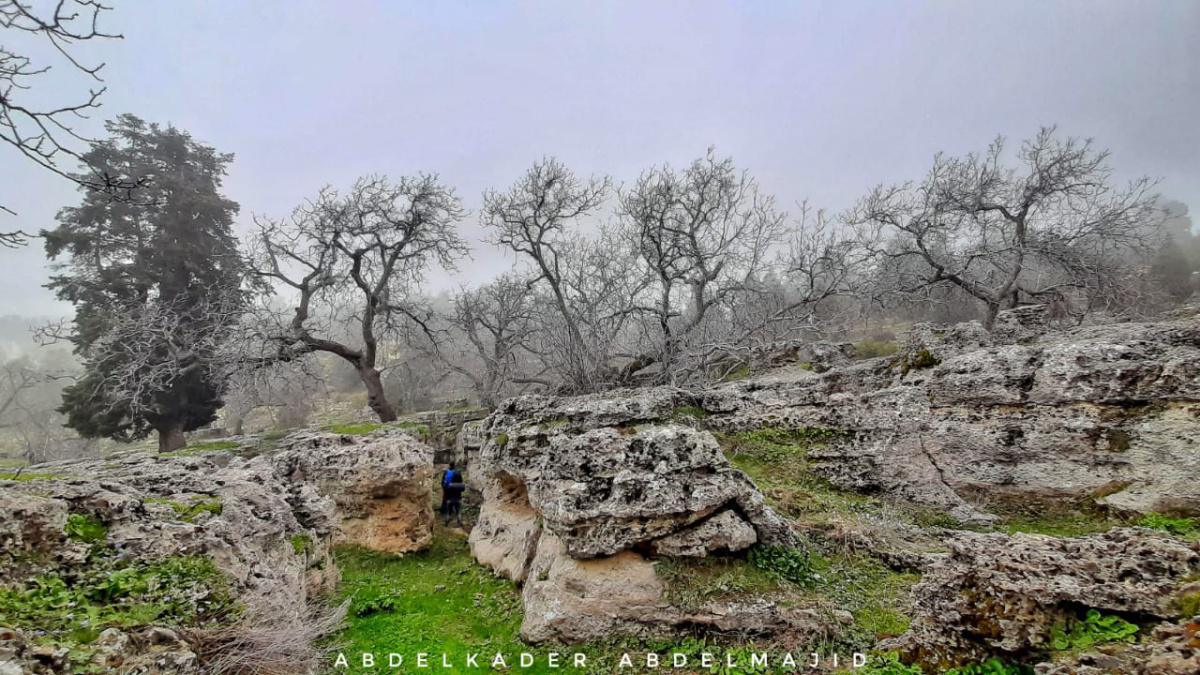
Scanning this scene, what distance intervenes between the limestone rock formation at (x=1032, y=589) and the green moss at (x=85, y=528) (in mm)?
7307

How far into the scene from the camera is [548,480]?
647cm

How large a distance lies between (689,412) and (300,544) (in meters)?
6.45

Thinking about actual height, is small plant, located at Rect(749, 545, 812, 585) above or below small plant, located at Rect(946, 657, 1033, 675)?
below

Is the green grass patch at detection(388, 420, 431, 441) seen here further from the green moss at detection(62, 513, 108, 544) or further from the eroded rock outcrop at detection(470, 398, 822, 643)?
the green moss at detection(62, 513, 108, 544)

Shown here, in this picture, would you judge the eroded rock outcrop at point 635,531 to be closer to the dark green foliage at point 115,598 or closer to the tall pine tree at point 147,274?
the dark green foliage at point 115,598

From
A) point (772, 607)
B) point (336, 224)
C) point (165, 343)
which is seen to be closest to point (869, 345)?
point (772, 607)

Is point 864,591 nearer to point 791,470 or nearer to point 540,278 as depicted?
point 791,470

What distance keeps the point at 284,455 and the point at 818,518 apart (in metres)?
10.3

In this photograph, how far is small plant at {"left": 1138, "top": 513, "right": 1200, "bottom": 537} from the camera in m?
4.89

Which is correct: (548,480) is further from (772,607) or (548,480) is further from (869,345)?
(869,345)

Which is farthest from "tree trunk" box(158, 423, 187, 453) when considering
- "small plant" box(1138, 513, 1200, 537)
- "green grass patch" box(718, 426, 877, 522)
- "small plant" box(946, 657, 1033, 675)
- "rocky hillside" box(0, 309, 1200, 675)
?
"small plant" box(1138, 513, 1200, 537)

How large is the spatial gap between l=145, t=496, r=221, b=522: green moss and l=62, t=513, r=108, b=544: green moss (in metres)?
0.64

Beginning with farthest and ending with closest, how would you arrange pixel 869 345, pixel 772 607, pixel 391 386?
pixel 391 386 < pixel 869 345 < pixel 772 607

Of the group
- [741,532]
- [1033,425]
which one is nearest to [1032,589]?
[741,532]
